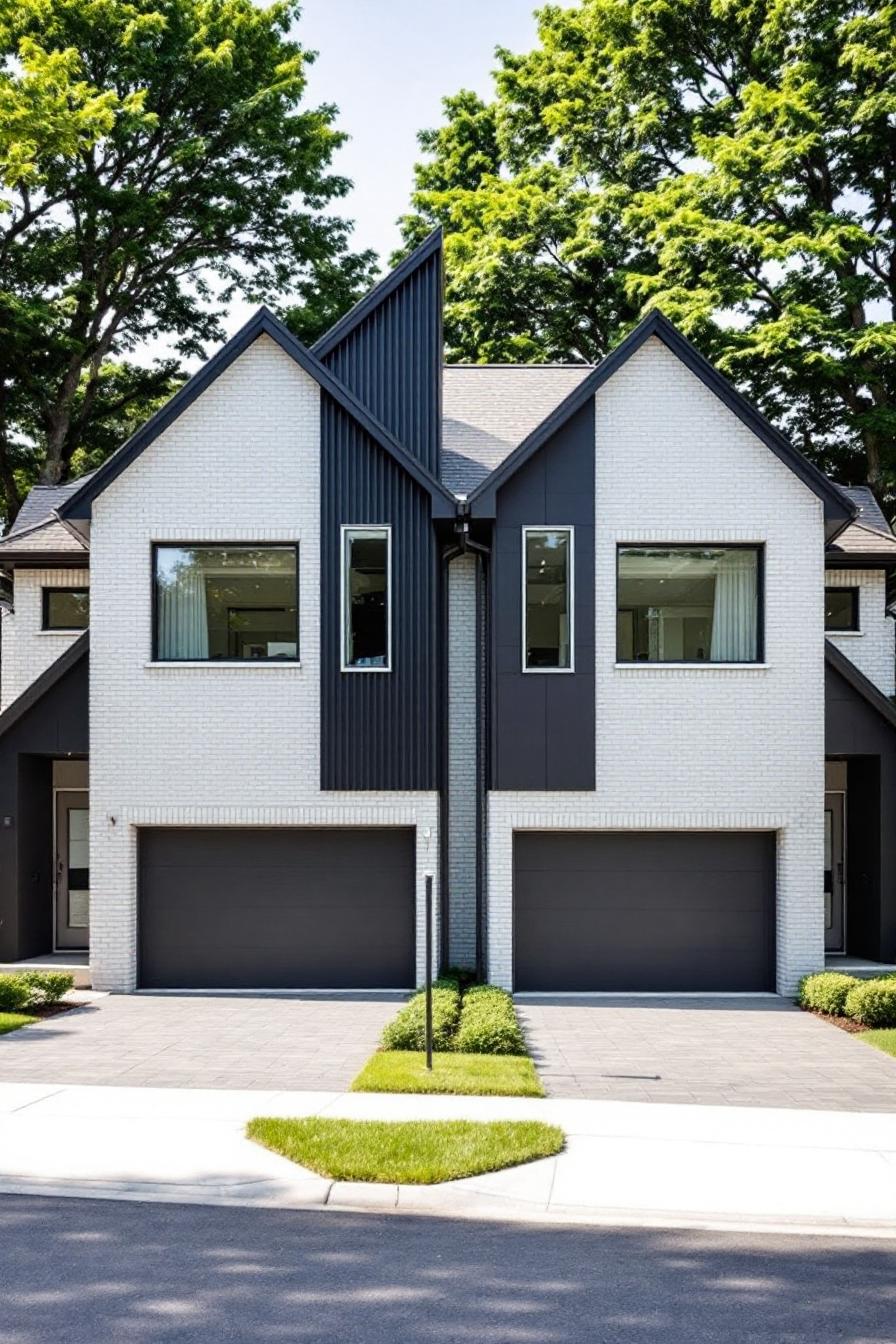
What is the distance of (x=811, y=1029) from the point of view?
14.0m

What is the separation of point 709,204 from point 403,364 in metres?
15.3

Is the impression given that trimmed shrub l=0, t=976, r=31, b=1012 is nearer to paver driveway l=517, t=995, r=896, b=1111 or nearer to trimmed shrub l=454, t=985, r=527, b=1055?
trimmed shrub l=454, t=985, r=527, b=1055

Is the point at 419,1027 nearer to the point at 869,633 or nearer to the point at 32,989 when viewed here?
the point at 32,989

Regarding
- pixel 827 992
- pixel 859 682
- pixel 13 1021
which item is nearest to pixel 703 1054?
pixel 827 992

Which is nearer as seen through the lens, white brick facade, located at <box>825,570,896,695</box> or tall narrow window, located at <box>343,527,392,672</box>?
tall narrow window, located at <box>343,527,392,672</box>

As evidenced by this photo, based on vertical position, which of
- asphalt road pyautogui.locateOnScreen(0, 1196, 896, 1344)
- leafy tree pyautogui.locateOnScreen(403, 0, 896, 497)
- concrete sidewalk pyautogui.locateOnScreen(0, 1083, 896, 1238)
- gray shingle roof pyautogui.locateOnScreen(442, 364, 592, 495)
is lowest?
concrete sidewalk pyautogui.locateOnScreen(0, 1083, 896, 1238)

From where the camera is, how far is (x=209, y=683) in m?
16.4

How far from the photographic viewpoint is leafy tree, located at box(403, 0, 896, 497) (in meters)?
27.6

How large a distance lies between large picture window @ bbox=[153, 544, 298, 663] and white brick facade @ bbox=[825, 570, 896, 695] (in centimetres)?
900

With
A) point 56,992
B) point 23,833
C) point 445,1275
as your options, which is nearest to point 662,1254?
point 445,1275

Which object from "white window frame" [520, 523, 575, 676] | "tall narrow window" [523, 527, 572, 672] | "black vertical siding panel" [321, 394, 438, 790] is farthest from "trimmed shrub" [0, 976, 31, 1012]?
"tall narrow window" [523, 527, 572, 672]

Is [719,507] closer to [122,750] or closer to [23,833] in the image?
[122,750]

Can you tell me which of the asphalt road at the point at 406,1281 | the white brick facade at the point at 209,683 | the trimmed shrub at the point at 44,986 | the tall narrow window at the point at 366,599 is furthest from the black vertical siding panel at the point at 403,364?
the asphalt road at the point at 406,1281

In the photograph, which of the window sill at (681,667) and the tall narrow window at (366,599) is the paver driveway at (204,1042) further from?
the window sill at (681,667)
